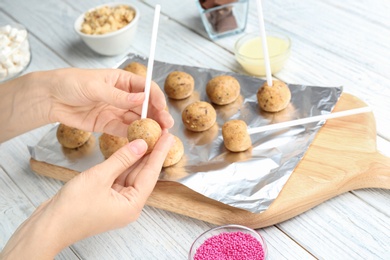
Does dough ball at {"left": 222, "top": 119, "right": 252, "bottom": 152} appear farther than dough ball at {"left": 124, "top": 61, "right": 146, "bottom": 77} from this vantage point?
No

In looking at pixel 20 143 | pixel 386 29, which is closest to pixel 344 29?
pixel 386 29

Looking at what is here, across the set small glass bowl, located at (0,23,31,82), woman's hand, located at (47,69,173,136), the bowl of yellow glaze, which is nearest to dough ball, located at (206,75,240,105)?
the bowl of yellow glaze

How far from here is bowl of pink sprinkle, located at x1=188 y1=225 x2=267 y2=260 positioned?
1318 millimetres

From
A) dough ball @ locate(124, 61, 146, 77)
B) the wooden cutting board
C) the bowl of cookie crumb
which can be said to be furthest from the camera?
the bowl of cookie crumb

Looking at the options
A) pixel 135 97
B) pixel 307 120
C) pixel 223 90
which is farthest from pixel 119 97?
pixel 307 120

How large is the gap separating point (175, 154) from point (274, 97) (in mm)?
381

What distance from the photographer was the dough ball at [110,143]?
1.70 m

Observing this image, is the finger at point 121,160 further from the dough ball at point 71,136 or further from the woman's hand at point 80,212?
the dough ball at point 71,136

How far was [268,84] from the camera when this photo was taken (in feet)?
5.90

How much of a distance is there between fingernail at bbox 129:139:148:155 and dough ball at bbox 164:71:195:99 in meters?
0.52

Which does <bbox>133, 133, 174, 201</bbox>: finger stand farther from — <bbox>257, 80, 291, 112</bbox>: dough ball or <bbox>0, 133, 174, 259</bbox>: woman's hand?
<bbox>257, 80, 291, 112</bbox>: dough ball

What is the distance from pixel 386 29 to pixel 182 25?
85 centimetres

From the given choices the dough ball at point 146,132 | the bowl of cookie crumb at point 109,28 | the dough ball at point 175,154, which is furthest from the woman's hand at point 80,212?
the bowl of cookie crumb at point 109,28

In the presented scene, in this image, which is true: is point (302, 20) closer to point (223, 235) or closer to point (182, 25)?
point (182, 25)
